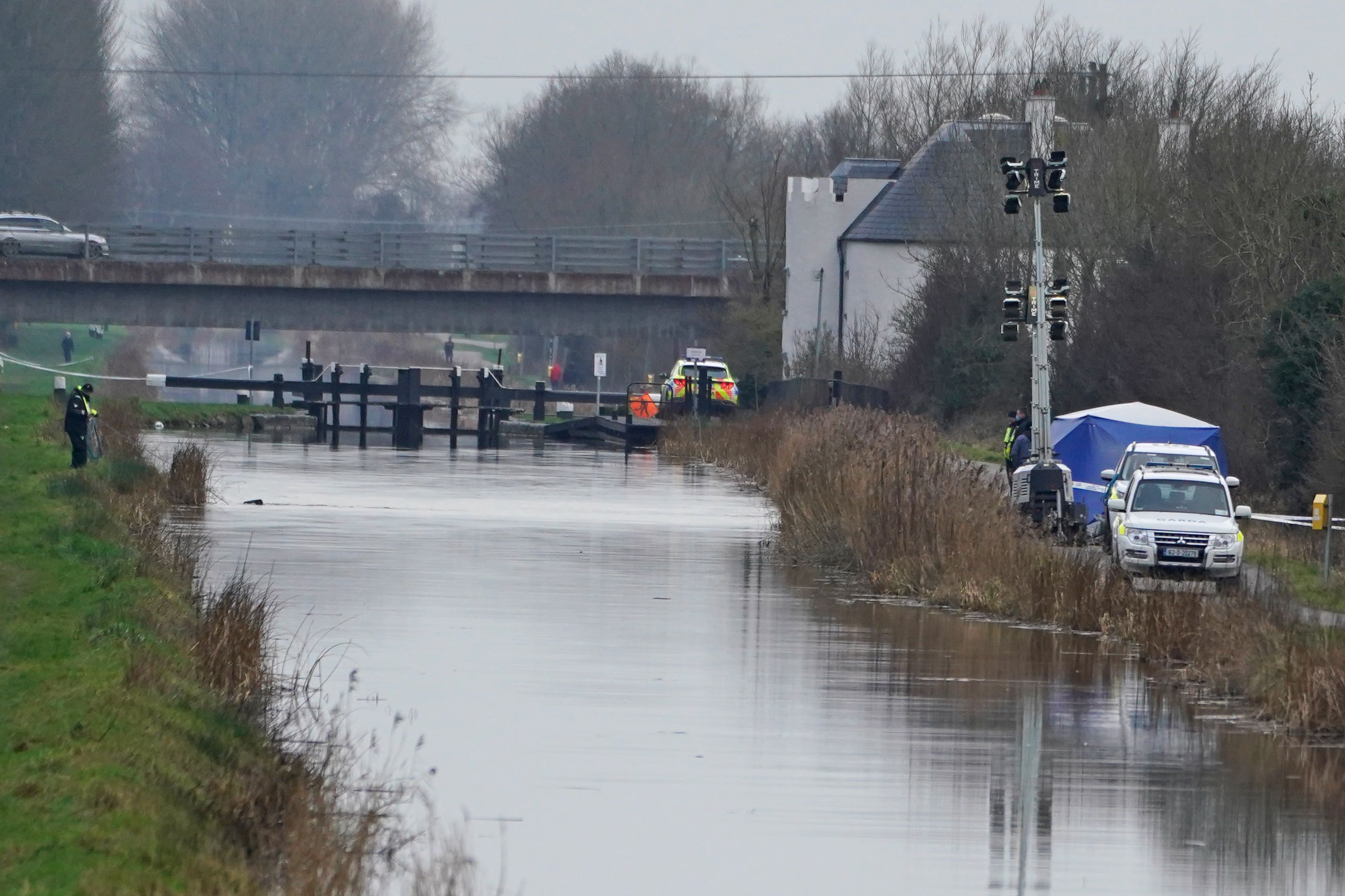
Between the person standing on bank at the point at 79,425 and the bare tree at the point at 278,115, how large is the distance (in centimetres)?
10853

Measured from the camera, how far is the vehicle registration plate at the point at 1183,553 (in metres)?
25.5

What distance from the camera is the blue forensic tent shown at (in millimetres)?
33219

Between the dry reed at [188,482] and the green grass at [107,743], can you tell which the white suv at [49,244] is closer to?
the dry reed at [188,482]

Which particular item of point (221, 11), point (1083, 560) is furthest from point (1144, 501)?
point (221, 11)

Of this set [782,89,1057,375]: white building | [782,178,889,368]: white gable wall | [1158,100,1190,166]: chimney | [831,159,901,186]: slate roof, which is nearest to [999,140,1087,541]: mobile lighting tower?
[1158,100,1190,166]: chimney

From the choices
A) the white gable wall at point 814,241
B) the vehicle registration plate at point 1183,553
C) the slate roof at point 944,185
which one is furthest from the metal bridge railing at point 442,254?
the vehicle registration plate at point 1183,553

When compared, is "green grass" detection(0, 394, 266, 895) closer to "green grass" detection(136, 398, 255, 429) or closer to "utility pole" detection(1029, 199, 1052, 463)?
"utility pole" detection(1029, 199, 1052, 463)

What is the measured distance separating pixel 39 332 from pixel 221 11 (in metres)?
48.0

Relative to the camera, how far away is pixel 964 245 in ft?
192

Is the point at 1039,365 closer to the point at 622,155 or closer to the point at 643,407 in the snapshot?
the point at 643,407

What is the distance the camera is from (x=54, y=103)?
94938mm

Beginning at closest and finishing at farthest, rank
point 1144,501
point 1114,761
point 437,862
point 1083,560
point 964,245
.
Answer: point 437,862 < point 1114,761 < point 1083,560 < point 1144,501 < point 964,245

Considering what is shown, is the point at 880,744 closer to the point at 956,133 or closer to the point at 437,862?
the point at 437,862

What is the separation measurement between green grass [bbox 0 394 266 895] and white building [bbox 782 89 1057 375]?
1739 inches
